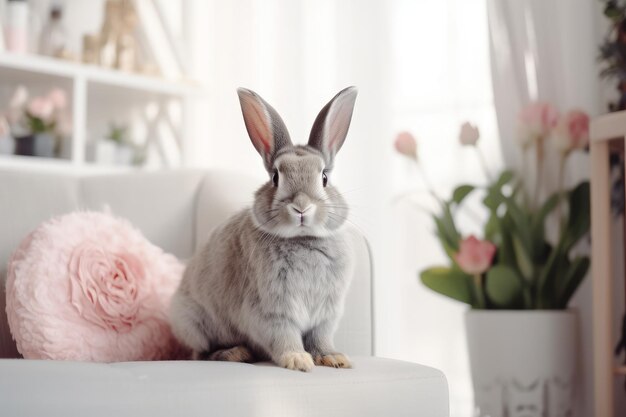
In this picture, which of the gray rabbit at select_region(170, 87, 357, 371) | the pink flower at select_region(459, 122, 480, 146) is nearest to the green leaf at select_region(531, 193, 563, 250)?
the pink flower at select_region(459, 122, 480, 146)

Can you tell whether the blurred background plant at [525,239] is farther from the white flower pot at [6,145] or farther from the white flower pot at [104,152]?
the white flower pot at [6,145]

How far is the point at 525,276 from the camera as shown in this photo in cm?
200

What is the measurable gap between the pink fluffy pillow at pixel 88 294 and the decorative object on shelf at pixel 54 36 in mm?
1513

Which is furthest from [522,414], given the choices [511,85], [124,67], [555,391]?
[124,67]

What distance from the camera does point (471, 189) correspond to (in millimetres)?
2090

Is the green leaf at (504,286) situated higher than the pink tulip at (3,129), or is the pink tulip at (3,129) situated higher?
the pink tulip at (3,129)

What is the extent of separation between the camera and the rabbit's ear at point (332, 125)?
1.21 metres

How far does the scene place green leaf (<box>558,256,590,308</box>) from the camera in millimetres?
1983

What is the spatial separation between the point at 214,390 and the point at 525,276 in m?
1.17

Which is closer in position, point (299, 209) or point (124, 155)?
point (299, 209)

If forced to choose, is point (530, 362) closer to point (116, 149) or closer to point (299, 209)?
point (299, 209)

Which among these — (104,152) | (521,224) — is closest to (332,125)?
(521,224)

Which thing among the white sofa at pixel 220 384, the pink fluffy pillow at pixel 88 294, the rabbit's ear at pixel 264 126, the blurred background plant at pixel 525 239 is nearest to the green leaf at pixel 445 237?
the blurred background plant at pixel 525 239

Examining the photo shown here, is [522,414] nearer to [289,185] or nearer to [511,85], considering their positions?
[511,85]
